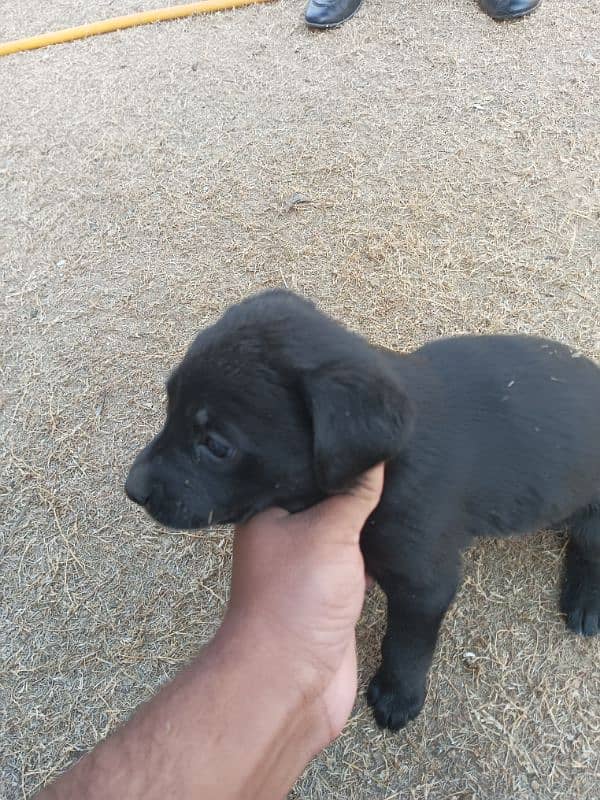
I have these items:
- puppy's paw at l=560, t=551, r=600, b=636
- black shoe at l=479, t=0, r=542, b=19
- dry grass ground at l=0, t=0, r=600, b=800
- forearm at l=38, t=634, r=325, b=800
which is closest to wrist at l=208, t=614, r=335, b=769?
forearm at l=38, t=634, r=325, b=800

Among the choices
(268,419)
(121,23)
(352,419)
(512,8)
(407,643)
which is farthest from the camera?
(121,23)

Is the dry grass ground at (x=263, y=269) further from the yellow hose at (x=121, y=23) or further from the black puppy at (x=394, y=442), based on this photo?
the black puppy at (x=394, y=442)

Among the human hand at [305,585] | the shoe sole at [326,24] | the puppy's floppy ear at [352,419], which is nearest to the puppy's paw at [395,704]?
the human hand at [305,585]

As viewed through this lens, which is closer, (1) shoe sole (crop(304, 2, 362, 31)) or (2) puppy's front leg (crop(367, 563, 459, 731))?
(2) puppy's front leg (crop(367, 563, 459, 731))

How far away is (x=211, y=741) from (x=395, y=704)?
969 mm

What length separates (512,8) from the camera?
5277 millimetres

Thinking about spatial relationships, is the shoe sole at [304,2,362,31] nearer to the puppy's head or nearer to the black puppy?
the black puppy

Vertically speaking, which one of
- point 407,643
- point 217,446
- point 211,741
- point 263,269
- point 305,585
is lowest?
point 407,643

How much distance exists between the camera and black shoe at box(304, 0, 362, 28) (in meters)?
5.46

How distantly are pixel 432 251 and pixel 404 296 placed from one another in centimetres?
40

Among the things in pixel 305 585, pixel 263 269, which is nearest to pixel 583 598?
pixel 305 585

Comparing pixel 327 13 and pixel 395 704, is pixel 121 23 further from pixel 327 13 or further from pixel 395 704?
pixel 395 704

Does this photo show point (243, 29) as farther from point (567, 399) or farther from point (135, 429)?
point (567, 399)

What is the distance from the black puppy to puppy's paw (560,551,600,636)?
0.49ft
